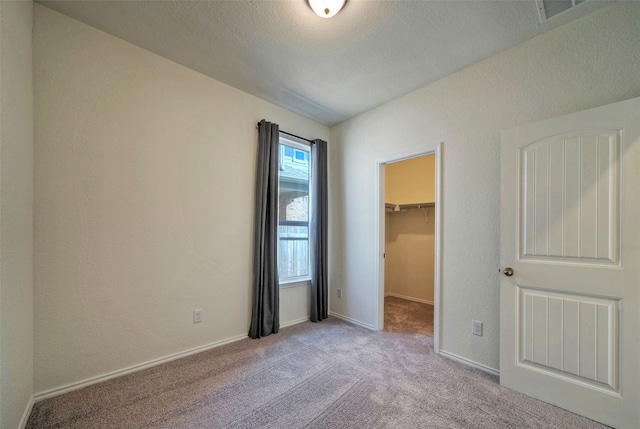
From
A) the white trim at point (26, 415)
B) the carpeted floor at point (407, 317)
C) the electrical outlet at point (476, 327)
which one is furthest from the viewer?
the carpeted floor at point (407, 317)

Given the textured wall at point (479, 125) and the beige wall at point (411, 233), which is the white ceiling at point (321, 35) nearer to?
the textured wall at point (479, 125)

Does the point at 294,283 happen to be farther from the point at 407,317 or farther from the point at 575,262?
the point at 575,262

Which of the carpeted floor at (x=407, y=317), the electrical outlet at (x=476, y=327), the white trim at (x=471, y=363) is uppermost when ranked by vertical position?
the electrical outlet at (x=476, y=327)

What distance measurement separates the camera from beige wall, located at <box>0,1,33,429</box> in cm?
127

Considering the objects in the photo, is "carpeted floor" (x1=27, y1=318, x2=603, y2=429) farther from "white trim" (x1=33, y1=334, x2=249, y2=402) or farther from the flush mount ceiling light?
the flush mount ceiling light

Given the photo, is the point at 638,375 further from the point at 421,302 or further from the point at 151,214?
the point at 151,214

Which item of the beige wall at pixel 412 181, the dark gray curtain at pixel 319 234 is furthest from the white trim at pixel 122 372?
the beige wall at pixel 412 181

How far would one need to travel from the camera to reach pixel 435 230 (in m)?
2.53

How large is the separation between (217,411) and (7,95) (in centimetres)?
213

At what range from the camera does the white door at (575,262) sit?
59.9 inches

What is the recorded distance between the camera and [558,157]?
176 centimetres

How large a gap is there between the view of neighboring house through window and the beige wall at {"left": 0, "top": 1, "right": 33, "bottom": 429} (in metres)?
2.05

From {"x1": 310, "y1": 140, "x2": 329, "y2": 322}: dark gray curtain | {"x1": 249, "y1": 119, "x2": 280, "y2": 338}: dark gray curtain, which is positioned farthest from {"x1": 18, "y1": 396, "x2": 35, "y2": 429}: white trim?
{"x1": 310, "y1": 140, "x2": 329, "y2": 322}: dark gray curtain

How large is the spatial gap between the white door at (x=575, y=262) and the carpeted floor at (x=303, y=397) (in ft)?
0.76
